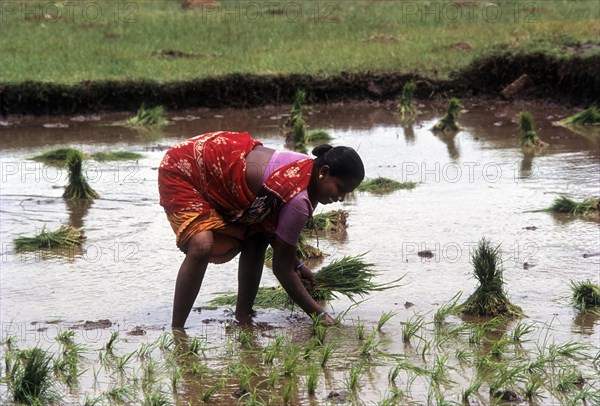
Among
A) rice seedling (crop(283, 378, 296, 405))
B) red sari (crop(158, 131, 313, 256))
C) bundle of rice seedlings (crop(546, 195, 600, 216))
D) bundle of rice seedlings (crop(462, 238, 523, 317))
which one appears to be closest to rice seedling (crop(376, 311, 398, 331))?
bundle of rice seedlings (crop(462, 238, 523, 317))

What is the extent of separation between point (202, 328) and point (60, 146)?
6.22 metres

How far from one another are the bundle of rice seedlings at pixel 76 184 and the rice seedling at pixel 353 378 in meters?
4.56

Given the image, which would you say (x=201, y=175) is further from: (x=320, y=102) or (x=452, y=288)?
(x=320, y=102)

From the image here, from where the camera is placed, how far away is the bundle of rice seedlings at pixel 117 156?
33.9 ft

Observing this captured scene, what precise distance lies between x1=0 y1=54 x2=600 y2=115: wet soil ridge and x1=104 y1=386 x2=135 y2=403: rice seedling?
347 inches

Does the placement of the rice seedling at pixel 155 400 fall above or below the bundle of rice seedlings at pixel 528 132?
below

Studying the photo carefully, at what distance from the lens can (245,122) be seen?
1260 centimetres

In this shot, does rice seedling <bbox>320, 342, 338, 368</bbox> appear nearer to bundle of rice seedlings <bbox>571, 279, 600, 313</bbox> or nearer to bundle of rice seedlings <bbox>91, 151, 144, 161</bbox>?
bundle of rice seedlings <bbox>571, 279, 600, 313</bbox>

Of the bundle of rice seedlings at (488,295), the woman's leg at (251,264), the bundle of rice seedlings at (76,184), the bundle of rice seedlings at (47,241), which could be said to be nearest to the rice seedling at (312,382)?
the woman's leg at (251,264)

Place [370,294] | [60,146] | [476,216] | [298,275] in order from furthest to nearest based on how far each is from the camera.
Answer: [60,146] → [476,216] → [370,294] → [298,275]

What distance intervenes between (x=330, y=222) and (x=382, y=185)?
152 cm

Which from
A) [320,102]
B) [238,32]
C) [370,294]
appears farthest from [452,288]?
[238,32]

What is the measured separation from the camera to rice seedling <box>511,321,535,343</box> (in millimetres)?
5160

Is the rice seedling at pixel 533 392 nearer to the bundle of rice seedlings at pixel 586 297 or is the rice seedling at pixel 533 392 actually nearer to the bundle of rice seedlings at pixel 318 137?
the bundle of rice seedlings at pixel 586 297
